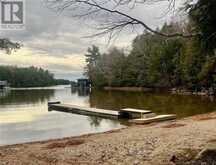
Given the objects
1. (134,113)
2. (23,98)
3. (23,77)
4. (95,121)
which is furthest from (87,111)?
(23,77)

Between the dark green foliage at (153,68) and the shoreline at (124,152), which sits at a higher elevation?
the dark green foliage at (153,68)

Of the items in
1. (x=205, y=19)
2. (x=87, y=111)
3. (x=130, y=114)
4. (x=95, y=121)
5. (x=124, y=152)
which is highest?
(x=205, y=19)

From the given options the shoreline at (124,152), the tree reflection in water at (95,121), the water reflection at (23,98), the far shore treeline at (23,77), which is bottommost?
the tree reflection in water at (95,121)

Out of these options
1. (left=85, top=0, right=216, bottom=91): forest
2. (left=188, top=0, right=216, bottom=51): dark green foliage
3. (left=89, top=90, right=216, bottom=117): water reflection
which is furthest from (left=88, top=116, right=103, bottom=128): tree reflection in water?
(left=188, top=0, right=216, bottom=51): dark green foliage

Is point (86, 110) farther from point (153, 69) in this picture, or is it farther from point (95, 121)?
point (153, 69)

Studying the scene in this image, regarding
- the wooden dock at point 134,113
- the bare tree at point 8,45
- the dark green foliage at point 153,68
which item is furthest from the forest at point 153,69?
the bare tree at point 8,45

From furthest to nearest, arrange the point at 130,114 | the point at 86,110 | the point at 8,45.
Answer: the point at 86,110 → the point at 130,114 → the point at 8,45

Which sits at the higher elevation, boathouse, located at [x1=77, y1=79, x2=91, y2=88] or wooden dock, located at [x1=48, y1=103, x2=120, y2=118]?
boathouse, located at [x1=77, y1=79, x2=91, y2=88]

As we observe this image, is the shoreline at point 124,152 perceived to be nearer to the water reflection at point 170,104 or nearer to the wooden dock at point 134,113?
the wooden dock at point 134,113

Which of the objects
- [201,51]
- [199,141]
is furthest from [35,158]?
[201,51]

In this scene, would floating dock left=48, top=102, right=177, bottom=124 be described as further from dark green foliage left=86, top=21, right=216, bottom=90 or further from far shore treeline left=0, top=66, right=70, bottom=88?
far shore treeline left=0, top=66, right=70, bottom=88

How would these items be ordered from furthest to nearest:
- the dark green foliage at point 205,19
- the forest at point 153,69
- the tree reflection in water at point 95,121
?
the forest at point 153,69 < the tree reflection in water at point 95,121 < the dark green foliage at point 205,19

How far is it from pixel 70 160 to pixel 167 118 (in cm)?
976

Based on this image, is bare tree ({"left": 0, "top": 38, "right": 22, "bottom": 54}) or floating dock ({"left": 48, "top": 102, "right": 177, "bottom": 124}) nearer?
bare tree ({"left": 0, "top": 38, "right": 22, "bottom": 54})
